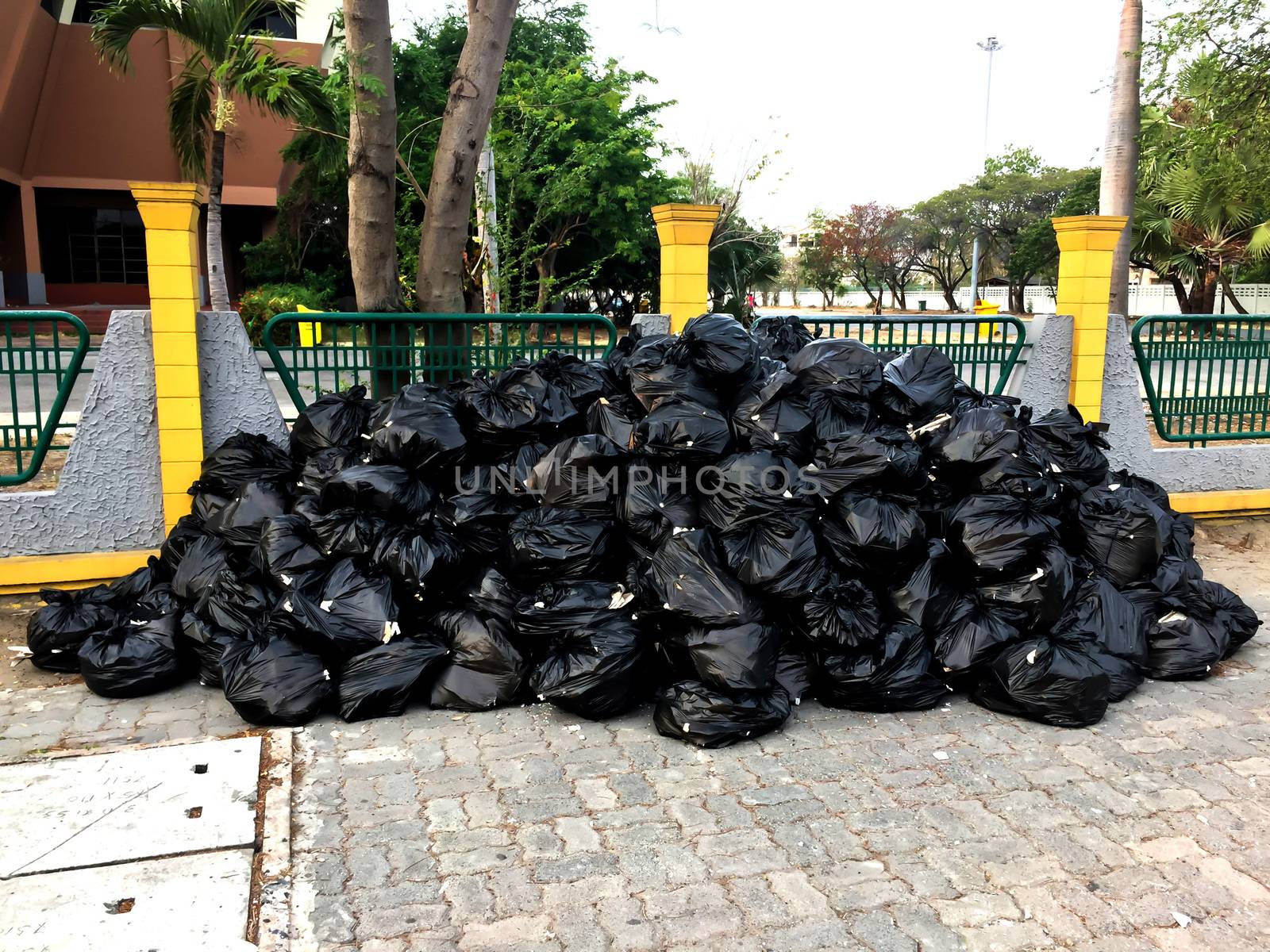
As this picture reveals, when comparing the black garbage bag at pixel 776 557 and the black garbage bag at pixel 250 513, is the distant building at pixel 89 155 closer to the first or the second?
the black garbage bag at pixel 250 513

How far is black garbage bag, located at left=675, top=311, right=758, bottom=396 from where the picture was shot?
4.44m

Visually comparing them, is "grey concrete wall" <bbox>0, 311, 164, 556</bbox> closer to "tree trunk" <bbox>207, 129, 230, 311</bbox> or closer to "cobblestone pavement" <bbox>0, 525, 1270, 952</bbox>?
"cobblestone pavement" <bbox>0, 525, 1270, 952</bbox>

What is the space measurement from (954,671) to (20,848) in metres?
3.31

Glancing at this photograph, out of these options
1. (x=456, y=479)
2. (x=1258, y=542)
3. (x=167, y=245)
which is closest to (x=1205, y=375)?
(x=1258, y=542)

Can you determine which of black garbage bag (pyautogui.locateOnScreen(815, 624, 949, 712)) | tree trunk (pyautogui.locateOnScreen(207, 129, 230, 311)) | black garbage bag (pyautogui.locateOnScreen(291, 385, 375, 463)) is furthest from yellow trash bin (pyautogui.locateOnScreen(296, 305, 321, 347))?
tree trunk (pyautogui.locateOnScreen(207, 129, 230, 311))

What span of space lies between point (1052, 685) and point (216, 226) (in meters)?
11.3

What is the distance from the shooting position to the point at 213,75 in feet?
33.9

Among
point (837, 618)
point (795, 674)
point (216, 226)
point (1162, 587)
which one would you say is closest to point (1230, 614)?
point (1162, 587)

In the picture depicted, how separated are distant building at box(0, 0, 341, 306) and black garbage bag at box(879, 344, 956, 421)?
62.1ft

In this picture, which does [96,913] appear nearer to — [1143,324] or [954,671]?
[954,671]

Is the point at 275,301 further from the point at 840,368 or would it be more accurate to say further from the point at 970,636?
the point at 970,636

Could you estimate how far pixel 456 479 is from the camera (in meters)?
4.44

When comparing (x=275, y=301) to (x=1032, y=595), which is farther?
(x=275, y=301)

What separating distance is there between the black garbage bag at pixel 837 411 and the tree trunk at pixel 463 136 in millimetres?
3064
